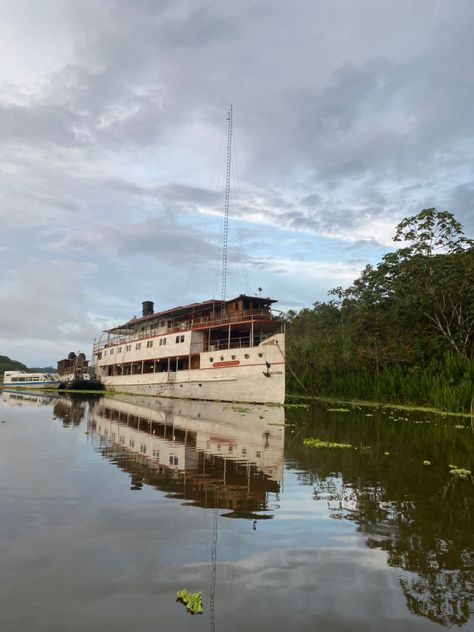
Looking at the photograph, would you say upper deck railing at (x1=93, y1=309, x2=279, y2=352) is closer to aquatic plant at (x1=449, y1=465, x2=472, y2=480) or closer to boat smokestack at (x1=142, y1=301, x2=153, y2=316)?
boat smokestack at (x1=142, y1=301, x2=153, y2=316)

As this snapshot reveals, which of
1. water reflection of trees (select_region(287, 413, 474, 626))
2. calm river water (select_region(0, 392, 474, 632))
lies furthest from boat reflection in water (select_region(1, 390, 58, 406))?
water reflection of trees (select_region(287, 413, 474, 626))

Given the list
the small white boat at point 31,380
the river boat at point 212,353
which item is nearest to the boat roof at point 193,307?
the river boat at point 212,353

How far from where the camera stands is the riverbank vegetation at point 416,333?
34.4m

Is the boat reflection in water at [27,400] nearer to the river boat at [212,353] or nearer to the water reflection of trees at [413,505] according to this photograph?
the river boat at [212,353]

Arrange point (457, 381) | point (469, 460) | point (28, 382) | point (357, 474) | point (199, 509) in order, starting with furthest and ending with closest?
point (28, 382) < point (457, 381) < point (469, 460) < point (357, 474) < point (199, 509)

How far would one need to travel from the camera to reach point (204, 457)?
13625 mm

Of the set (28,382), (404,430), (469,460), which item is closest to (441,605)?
(469,460)

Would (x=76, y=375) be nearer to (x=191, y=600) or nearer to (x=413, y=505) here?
(x=413, y=505)

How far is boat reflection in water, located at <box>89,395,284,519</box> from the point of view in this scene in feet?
31.1

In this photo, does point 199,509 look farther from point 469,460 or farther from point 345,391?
point 345,391

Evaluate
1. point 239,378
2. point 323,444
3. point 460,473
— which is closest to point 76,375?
point 239,378

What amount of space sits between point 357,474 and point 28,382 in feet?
220

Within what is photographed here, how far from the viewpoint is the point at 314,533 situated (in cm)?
731

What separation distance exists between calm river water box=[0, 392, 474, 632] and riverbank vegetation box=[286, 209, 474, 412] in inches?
841
